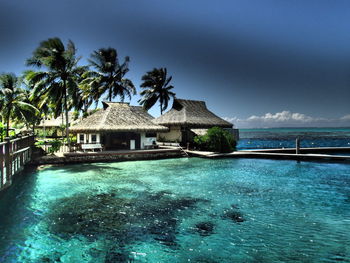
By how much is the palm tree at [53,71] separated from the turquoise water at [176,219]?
899 cm

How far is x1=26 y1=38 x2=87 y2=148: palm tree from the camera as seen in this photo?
1862 centimetres

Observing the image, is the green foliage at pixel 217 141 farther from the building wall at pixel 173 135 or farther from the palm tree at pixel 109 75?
the palm tree at pixel 109 75

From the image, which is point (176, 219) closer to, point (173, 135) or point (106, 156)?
point (106, 156)

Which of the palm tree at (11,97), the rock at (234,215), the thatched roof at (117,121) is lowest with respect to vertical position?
the rock at (234,215)

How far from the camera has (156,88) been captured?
34219 millimetres

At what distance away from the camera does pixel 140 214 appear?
7211 mm

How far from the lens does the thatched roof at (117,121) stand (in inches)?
759

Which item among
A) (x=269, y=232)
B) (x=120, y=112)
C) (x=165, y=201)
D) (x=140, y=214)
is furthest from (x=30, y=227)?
(x=120, y=112)

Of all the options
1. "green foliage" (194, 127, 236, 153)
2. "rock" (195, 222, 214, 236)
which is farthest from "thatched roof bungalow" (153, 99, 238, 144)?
"rock" (195, 222, 214, 236)

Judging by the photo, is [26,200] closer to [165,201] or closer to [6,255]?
[6,255]

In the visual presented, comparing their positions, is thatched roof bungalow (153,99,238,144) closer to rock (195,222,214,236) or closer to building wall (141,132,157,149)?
Result: building wall (141,132,157,149)

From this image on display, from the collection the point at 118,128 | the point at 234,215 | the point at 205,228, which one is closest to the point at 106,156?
the point at 118,128

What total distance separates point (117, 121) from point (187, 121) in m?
7.47

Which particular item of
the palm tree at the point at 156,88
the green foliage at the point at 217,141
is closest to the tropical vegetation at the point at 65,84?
the palm tree at the point at 156,88
